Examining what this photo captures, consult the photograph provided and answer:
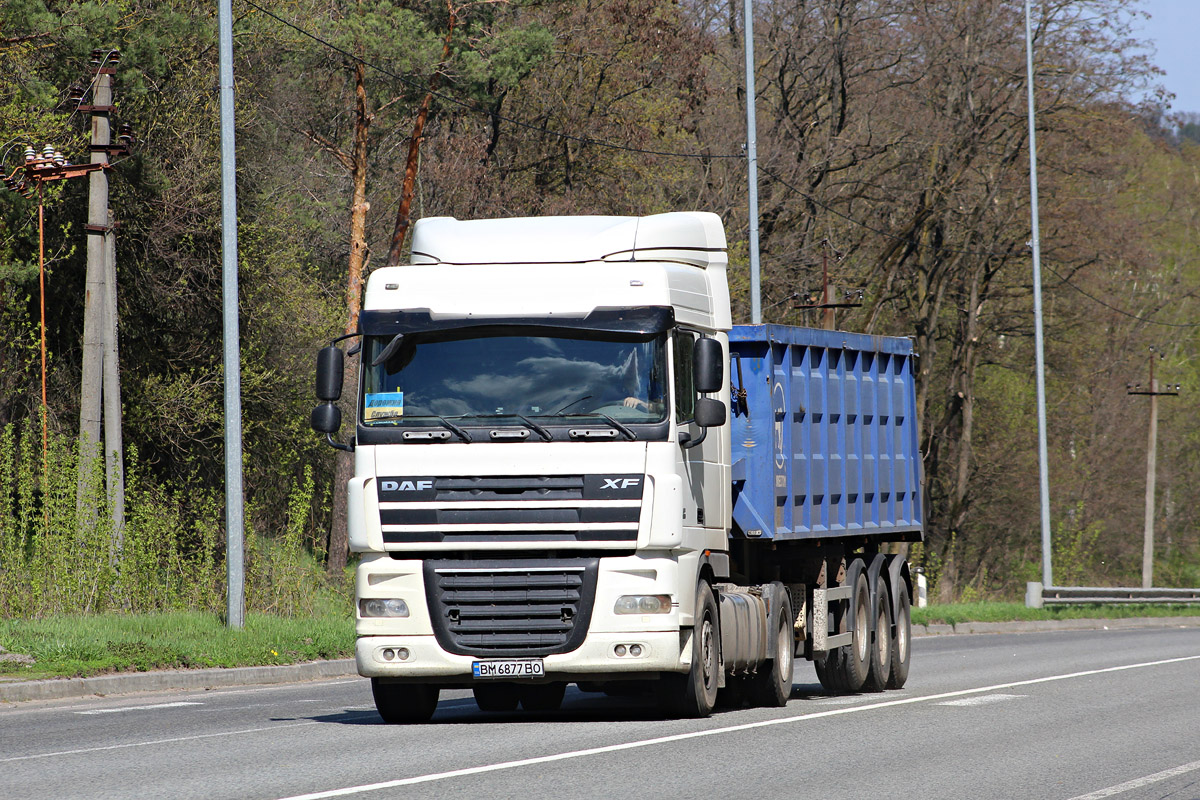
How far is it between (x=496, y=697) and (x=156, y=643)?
5.13 meters

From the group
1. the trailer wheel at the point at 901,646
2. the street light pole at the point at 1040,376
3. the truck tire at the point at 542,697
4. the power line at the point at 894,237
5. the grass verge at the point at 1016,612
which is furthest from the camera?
the power line at the point at 894,237

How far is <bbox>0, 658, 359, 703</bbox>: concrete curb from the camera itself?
1580 centimetres

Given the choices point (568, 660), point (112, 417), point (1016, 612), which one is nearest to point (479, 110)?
point (112, 417)

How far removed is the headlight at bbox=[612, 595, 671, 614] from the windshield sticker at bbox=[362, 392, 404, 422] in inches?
80.5

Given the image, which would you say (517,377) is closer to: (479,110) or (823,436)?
(823,436)

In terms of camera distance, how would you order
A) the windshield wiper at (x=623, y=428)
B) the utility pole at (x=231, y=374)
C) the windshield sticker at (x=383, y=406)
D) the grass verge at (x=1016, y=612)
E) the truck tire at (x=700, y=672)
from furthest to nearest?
the grass verge at (x=1016, y=612) → the utility pole at (x=231, y=374) → the truck tire at (x=700, y=672) → the windshield sticker at (x=383, y=406) → the windshield wiper at (x=623, y=428)

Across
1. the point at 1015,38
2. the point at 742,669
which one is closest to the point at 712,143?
the point at 1015,38

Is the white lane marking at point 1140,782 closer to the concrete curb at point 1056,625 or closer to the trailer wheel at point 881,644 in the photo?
the trailer wheel at point 881,644

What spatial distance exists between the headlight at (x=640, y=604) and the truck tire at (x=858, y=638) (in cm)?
493

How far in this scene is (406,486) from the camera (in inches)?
478

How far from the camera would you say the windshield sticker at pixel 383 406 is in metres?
12.4

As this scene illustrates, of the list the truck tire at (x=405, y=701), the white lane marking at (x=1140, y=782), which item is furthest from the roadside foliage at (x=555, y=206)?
the white lane marking at (x=1140, y=782)

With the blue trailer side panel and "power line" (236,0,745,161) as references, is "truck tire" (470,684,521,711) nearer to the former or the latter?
the blue trailer side panel

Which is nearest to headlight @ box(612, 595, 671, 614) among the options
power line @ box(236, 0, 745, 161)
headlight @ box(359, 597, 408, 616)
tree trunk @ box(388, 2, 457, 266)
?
headlight @ box(359, 597, 408, 616)
